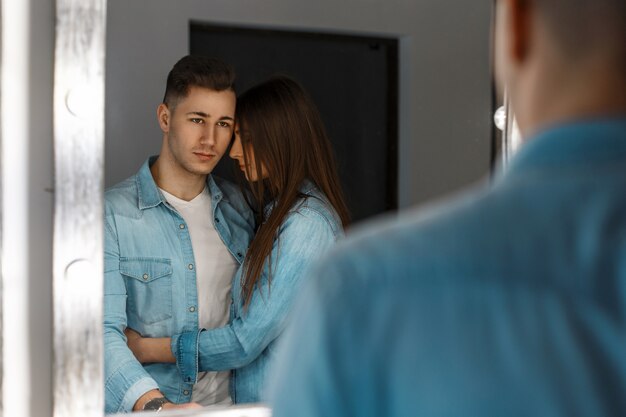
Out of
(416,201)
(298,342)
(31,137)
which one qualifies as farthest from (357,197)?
(298,342)

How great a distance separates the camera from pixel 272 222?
0.81m

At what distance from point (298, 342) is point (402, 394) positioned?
43 millimetres

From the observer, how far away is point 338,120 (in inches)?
32.5

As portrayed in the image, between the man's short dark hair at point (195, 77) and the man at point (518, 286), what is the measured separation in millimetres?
487

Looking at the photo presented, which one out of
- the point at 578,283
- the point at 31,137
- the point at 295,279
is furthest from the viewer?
the point at 295,279

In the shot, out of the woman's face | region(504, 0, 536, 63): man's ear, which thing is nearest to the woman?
the woman's face

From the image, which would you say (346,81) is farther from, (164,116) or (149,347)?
(149,347)

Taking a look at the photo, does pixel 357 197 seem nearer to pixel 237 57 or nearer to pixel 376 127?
pixel 376 127

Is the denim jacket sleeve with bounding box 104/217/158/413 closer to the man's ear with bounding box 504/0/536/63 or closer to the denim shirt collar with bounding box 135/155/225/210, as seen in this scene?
the denim shirt collar with bounding box 135/155/225/210

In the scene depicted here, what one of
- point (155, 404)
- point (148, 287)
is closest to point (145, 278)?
point (148, 287)

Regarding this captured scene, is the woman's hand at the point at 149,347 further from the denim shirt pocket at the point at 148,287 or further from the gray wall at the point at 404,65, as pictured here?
the gray wall at the point at 404,65

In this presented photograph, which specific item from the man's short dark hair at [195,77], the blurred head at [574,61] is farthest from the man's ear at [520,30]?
the man's short dark hair at [195,77]

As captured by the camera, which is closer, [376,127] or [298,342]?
[298,342]

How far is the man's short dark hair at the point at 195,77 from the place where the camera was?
763 millimetres
